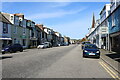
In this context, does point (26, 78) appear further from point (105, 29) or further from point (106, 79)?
point (105, 29)

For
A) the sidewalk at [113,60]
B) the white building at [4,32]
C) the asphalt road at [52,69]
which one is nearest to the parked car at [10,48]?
the white building at [4,32]

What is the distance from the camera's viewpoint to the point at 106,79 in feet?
23.9

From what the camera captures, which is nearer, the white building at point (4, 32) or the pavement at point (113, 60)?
the pavement at point (113, 60)

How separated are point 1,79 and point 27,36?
40.2 metres

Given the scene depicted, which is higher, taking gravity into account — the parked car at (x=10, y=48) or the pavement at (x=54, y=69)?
the parked car at (x=10, y=48)

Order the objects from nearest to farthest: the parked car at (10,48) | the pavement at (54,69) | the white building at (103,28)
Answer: the pavement at (54,69) → the white building at (103,28) → the parked car at (10,48)

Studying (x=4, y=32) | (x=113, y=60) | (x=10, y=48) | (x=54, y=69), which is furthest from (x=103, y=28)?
(x=4, y=32)

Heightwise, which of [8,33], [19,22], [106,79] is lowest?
[106,79]

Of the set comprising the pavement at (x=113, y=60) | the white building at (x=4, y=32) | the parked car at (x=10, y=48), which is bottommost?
the pavement at (x=113, y=60)

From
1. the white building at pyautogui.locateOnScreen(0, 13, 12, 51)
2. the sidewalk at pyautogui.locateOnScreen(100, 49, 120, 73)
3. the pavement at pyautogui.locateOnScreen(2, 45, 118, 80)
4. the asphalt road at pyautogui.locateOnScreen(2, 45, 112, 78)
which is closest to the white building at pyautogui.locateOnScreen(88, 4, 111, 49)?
the sidewalk at pyautogui.locateOnScreen(100, 49, 120, 73)

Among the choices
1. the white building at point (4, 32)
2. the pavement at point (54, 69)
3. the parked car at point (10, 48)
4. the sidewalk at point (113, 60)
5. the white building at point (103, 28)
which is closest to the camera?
the pavement at point (54, 69)

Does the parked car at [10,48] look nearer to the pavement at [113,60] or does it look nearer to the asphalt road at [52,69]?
the asphalt road at [52,69]

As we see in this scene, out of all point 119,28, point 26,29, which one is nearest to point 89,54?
point 119,28

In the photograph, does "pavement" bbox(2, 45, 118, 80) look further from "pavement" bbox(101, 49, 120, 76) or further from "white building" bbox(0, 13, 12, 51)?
"white building" bbox(0, 13, 12, 51)
